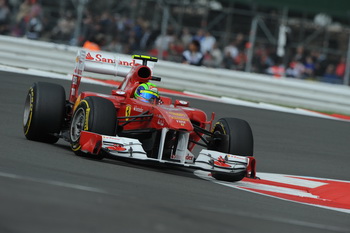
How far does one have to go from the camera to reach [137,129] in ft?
32.4

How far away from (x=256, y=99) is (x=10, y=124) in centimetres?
755

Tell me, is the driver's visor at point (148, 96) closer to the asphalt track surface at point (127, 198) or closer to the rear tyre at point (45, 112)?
the asphalt track surface at point (127, 198)

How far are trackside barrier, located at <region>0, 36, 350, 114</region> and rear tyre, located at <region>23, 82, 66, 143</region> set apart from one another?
777 centimetres

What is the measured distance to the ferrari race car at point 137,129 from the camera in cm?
931

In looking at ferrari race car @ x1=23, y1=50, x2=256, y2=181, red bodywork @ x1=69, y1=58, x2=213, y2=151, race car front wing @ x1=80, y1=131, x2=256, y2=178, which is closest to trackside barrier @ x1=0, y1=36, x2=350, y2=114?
ferrari race car @ x1=23, y1=50, x2=256, y2=181

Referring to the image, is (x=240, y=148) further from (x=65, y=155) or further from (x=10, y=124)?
(x=10, y=124)

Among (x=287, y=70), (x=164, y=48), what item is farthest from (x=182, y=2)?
(x=287, y=70)

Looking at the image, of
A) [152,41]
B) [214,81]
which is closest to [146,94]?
[214,81]

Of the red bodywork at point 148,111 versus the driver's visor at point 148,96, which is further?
the driver's visor at point 148,96

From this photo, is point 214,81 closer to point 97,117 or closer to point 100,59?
point 100,59

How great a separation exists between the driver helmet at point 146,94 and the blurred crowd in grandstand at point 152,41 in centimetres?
1120

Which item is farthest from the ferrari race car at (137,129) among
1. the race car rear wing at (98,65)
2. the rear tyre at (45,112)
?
the race car rear wing at (98,65)

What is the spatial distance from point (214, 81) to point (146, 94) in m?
8.26

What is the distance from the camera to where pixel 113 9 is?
24062 millimetres
